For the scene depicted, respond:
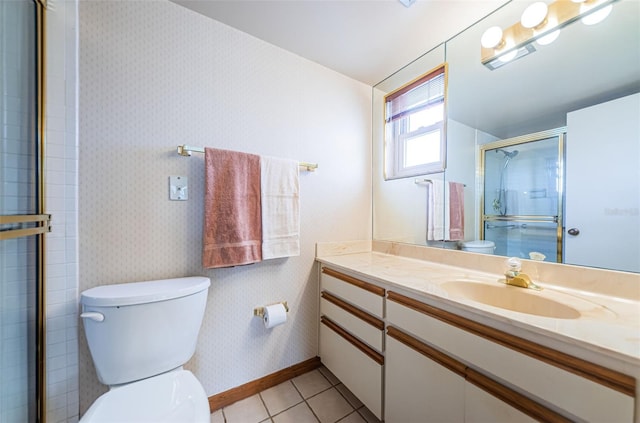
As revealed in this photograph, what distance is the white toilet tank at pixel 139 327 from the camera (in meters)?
0.91

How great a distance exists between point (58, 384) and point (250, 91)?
1.69 meters

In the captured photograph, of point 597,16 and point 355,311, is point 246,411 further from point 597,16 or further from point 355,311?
point 597,16

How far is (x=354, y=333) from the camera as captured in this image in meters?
1.29

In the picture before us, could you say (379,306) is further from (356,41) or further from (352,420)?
(356,41)

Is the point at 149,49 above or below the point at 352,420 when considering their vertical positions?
above

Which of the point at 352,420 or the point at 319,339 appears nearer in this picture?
the point at 352,420

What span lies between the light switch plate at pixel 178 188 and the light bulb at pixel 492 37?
1810 millimetres

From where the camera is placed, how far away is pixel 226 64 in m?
1.35

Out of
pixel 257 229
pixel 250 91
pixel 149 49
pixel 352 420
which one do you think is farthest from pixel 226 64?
pixel 352 420

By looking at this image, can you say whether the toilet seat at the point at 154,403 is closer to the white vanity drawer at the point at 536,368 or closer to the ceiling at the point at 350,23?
the white vanity drawer at the point at 536,368

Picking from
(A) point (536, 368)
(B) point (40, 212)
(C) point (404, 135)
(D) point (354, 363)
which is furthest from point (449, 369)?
(B) point (40, 212)

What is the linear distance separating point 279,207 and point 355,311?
751 millimetres

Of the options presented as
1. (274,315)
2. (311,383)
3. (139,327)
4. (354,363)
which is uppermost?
(139,327)

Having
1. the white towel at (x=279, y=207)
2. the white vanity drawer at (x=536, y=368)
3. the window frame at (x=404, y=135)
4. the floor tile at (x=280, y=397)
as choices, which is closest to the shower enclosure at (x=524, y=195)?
the window frame at (x=404, y=135)
